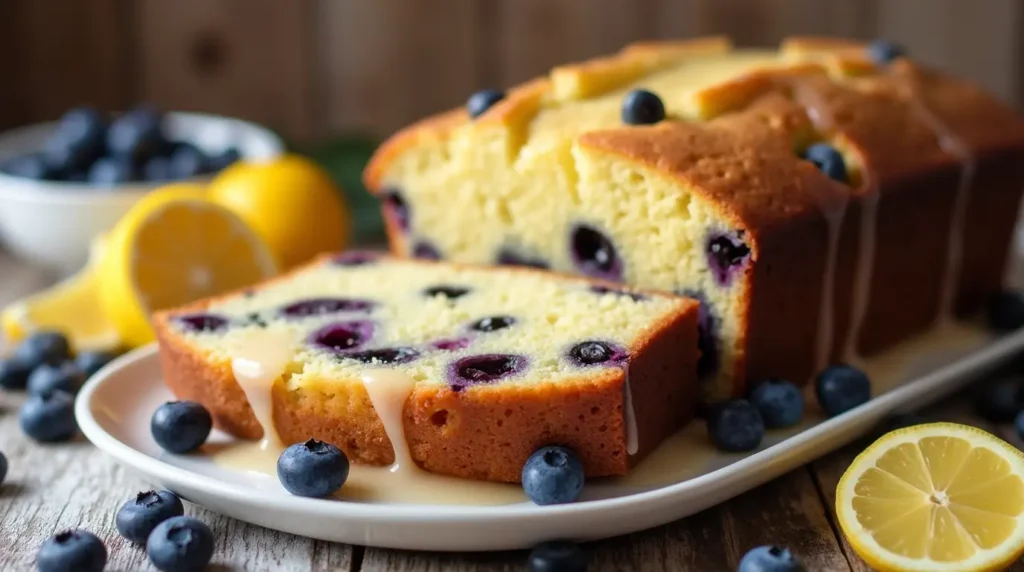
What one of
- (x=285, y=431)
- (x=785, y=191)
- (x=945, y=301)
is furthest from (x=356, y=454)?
(x=945, y=301)

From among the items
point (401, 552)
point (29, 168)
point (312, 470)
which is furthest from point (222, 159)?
point (401, 552)

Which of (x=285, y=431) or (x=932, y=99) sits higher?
(x=932, y=99)

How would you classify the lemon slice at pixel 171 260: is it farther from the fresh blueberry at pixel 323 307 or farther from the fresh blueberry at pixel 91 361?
the fresh blueberry at pixel 323 307

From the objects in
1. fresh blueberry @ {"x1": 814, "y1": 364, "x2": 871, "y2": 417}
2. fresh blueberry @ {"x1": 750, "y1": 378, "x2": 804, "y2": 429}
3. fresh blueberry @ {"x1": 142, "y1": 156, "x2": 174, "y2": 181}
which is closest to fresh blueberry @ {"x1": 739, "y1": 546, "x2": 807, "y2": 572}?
fresh blueberry @ {"x1": 750, "y1": 378, "x2": 804, "y2": 429}

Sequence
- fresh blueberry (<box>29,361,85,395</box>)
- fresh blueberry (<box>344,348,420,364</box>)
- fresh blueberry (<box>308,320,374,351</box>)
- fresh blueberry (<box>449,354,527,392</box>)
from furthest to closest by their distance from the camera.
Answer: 1. fresh blueberry (<box>29,361,85,395</box>)
2. fresh blueberry (<box>308,320,374,351</box>)
3. fresh blueberry (<box>344,348,420,364</box>)
4. fresh blueberry (<box>449,354,527,392</box>)

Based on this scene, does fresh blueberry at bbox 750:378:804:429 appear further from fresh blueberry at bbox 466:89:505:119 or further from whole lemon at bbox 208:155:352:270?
whole lemon at bbox 208:155:352:270

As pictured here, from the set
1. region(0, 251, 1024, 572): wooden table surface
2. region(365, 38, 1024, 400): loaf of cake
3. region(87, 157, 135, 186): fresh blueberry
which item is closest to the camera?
region(0, 251, 1024, 572): wooden table surface

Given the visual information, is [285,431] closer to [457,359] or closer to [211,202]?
[457,359]
